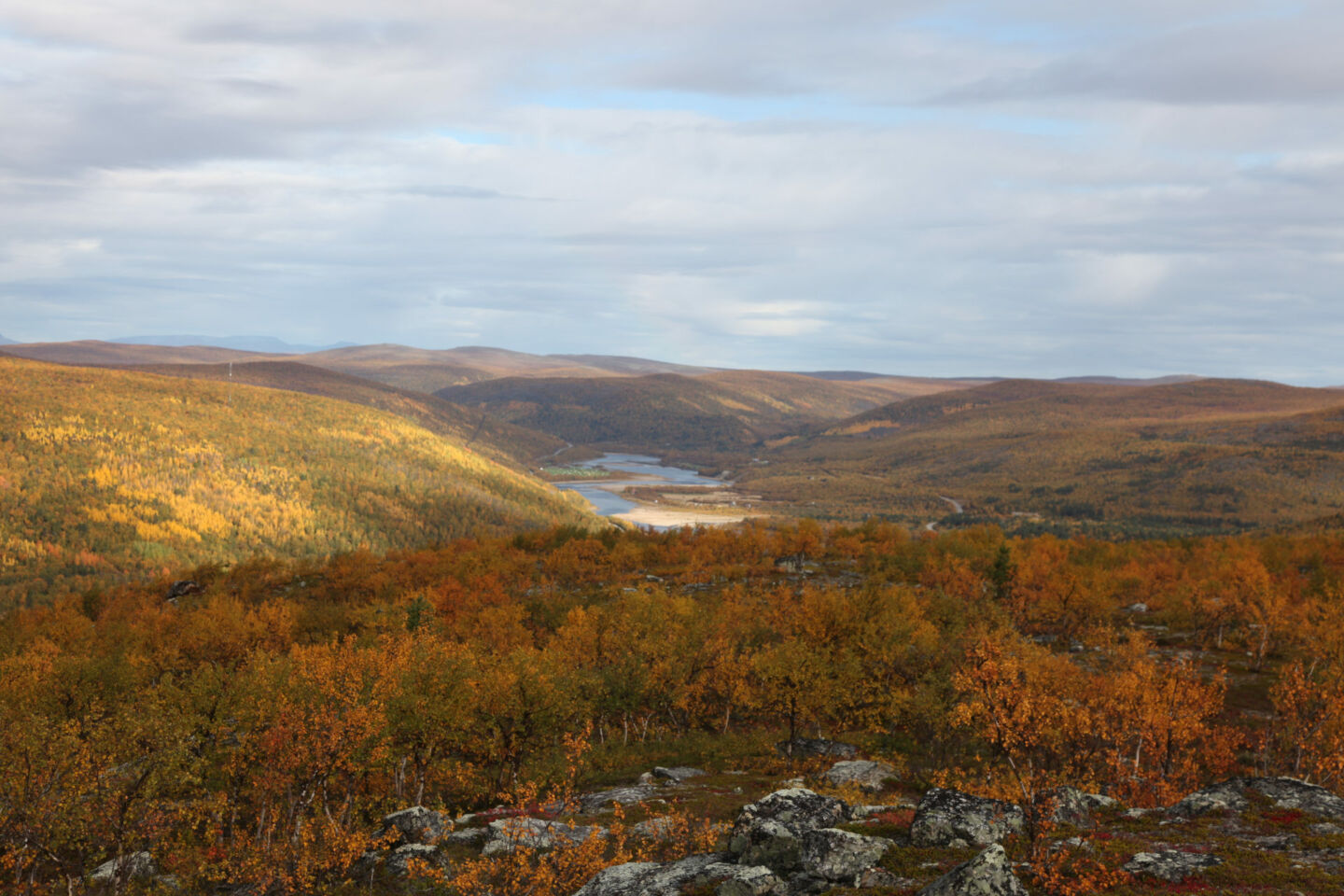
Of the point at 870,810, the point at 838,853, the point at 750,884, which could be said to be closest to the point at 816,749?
the point at 870,810

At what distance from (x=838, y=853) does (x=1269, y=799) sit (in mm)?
23028

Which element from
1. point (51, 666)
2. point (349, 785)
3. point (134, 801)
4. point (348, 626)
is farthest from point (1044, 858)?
point (348, 626)

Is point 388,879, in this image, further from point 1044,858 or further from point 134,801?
point 1044,858

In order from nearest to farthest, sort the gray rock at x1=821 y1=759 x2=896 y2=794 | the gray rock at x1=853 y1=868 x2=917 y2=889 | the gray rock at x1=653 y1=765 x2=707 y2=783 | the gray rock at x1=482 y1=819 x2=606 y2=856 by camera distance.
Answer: the gray rock at x1=853 y1=868 x2=917 y2=889
the gray rock at x1=482 y1=819 x2=606 y2=856
the gray rock at x1=821 y1=759 x2=896 y2=794
the gray rock at x1=653 y1=765 x2=707 y2=783

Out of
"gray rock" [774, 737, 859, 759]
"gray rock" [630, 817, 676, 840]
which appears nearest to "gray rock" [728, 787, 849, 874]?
"gray rock" [630, 817, 676, 840]

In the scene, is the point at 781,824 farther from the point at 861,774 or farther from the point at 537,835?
the point at 861,774

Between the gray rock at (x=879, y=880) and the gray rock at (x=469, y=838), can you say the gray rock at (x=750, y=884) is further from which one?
the gray rock at (x=469, y=838)

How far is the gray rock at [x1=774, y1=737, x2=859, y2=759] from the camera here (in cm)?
6444

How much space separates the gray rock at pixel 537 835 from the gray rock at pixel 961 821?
1523 centimetres

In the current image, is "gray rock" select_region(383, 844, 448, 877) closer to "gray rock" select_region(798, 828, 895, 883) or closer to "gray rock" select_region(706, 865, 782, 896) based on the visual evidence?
"gray rock" select_region(706, 865, 782, 896)

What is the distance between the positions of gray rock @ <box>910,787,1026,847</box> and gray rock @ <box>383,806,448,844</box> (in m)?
26.3

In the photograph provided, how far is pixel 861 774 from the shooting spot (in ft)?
178

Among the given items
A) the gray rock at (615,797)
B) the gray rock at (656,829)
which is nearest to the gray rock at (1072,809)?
the gray rock at (656,829)

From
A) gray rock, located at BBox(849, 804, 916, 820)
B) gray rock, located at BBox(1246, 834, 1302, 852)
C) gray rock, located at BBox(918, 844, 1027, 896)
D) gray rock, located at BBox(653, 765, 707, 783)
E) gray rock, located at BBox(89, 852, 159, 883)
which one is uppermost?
gray rock, located at BBox(918, 844, 1027, 896)
